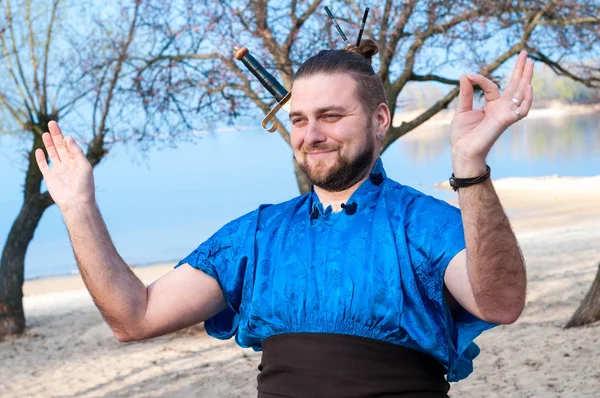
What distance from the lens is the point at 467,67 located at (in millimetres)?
8531

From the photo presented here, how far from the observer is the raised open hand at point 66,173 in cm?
221

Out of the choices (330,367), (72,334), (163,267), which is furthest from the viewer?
(163,267)

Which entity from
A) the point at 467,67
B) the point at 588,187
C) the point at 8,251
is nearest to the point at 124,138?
the point at 8,251

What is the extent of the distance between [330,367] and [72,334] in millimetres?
8072

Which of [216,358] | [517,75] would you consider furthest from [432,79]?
[517,75]

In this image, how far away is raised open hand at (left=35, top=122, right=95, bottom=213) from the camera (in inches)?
87.0

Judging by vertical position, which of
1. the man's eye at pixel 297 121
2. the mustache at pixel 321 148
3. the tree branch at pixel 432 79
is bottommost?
the tree branch at pixel 432 79

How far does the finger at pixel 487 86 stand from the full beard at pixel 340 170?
0.47 metres

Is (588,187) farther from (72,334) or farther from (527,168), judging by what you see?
(72,334)

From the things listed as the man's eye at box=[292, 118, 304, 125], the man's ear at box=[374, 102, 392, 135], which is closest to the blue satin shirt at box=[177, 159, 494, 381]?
the man's ear at box=[374, 102, 392, 135]

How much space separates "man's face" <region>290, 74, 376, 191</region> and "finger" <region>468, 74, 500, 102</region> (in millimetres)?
447

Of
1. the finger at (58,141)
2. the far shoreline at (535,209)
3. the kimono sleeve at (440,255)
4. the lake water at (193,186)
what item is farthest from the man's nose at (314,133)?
the far shoreline at (535,209)

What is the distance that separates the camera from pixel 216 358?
24.7ft

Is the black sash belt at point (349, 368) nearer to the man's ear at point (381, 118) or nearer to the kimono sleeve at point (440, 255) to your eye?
the kimono sleeve at point (440, 255)
